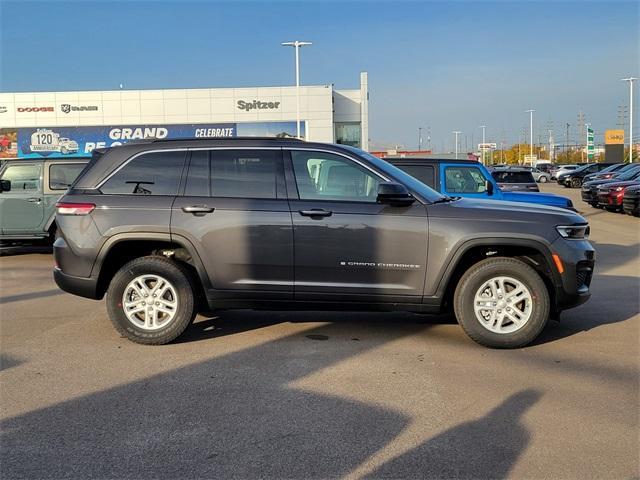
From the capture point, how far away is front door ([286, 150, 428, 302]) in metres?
5.44

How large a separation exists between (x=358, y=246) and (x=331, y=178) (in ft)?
2.40

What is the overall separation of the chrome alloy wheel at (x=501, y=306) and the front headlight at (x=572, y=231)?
24.9 inches

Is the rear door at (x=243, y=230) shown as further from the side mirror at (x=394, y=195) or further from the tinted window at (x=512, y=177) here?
the tinted window at (x=512, y=177)

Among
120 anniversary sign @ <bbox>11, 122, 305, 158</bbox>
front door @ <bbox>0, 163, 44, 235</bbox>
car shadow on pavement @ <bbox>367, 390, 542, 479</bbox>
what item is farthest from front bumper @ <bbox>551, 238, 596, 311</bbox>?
120 anniversary sign @ <bbox>11, 122, 305, 158</bbox>

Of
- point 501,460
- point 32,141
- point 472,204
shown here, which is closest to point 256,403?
point 501,460

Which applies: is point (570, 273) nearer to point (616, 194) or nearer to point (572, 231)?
point (572, 231)

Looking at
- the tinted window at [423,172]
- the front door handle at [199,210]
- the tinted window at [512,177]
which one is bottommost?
the front door handle at [199,210]

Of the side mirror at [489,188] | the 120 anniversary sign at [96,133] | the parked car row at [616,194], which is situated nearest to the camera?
the side mirror at [489,188]

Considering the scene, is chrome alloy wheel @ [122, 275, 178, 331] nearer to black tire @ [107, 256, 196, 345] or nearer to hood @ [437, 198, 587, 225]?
black tire @ [107, 256, 196, 345]

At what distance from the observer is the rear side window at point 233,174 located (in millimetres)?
5676

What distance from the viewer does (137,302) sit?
5.69m

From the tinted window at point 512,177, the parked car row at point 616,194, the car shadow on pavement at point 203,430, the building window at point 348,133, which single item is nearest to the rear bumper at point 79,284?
the car shadow on pavement at point 203,430

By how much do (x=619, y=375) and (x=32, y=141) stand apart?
5264 centimetres

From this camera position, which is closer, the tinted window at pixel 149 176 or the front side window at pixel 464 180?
the tinted window at pixel 149 176
